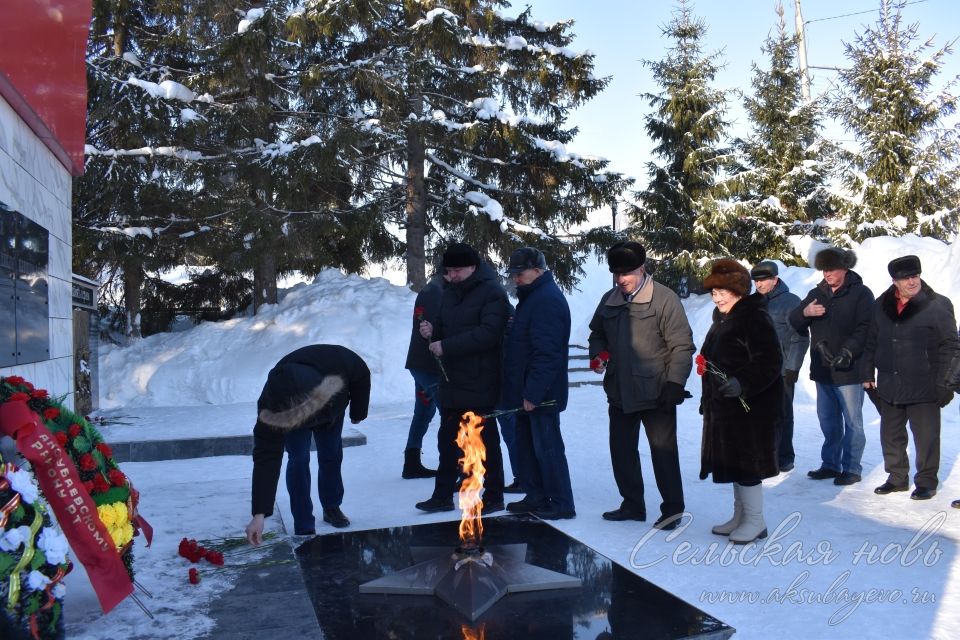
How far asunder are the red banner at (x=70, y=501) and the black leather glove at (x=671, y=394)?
122 inches

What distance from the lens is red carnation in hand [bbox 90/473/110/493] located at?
10.5 feet

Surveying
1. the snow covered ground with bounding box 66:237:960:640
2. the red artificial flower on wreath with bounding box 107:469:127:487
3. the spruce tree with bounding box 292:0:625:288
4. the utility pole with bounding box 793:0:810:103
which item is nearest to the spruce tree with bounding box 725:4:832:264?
the utility pole with bounding box 793:0:810:103

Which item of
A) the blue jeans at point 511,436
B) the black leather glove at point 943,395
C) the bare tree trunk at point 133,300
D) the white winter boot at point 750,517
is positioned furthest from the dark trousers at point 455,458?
the bare tree trunk at point 133,300

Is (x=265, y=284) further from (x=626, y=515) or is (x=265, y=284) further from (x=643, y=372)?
(x=643, y=372)

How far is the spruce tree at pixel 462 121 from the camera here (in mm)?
14641

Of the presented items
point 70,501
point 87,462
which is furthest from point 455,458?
point 70,501

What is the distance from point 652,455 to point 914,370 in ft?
7.09

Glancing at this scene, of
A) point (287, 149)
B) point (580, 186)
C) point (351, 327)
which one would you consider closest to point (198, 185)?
point (287, 149)

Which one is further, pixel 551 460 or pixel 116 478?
pixel 551 460

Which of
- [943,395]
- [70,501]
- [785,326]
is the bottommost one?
[70,501]

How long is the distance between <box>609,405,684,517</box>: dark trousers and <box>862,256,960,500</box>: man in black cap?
1.87m

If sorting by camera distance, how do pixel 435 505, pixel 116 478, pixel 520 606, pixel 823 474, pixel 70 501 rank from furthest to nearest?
pixel 823 474
pixel 435 505
pixel 520 606
pixel 116 478
pixel 70 501

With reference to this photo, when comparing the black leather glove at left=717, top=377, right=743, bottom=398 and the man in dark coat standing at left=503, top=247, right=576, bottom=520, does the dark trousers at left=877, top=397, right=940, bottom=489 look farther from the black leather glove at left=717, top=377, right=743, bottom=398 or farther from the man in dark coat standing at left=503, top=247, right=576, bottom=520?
the man in dark coat standing at left=503, top=247, right=576, bottom=520

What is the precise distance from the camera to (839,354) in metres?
6.07
